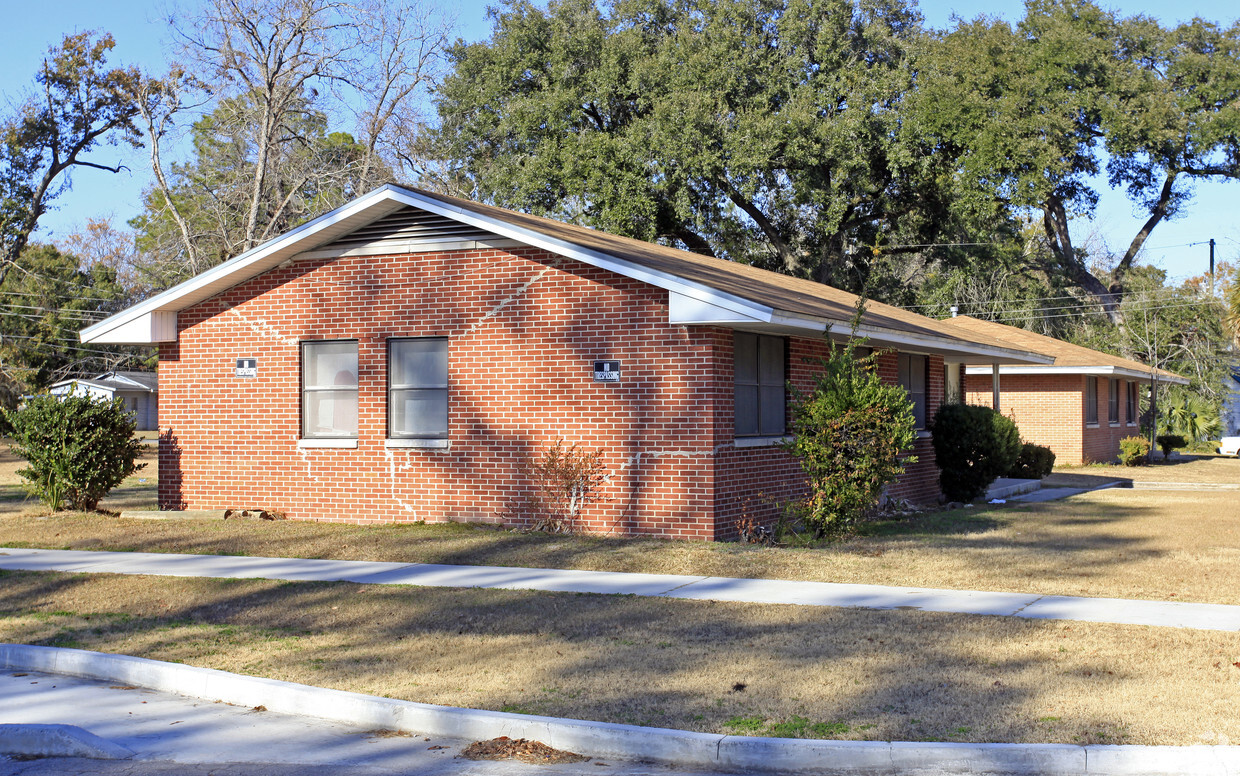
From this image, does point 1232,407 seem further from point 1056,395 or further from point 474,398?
point 474,398

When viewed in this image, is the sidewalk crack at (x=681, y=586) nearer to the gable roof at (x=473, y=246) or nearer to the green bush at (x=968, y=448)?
the gable roof at (x=473, y=246)

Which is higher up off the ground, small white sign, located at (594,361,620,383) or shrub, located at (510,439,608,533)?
small white sign, located at (594,361,620,383)

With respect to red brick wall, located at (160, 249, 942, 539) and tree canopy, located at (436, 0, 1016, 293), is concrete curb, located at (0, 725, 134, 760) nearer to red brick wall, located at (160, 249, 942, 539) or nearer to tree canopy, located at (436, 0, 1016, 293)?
red brick wall, located at (160, 249, 942, 539)

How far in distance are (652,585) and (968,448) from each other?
1135cm

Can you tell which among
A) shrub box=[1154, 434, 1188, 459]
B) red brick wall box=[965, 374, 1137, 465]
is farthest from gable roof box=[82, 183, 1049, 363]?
shrub box=[1154, 434, 1188, 459]

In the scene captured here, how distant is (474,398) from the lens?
1516 cm

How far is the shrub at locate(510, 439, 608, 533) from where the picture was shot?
14375 millimetres

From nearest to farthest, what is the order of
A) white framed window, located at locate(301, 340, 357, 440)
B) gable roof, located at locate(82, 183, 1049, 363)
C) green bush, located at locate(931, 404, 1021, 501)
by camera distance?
gable roof, located at locate(82, 183, 1049, 363)
white framed window, located at locate(301, 340, 357, 440)
green bush, located at locate(931, 404, 1021, 501)

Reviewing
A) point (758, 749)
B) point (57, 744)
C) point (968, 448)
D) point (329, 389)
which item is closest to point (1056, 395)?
point (968, 448)

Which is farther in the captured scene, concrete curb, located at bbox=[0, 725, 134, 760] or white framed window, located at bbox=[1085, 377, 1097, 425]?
white framed window, located at bbox=[1085, 377, 1097, 425]

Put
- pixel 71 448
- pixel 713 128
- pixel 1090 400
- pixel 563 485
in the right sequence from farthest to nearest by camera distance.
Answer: pixel 713 128 → pixel 1090 400 → pixel 71 448 → pixel 563 485

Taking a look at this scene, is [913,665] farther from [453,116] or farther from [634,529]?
[453,116]

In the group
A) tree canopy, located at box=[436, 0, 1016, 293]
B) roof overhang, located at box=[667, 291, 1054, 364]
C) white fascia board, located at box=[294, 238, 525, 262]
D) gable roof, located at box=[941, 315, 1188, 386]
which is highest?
tree canopy, located at box=[436, 0, 1016, 293]

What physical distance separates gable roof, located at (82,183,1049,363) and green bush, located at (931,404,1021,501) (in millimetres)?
2749
